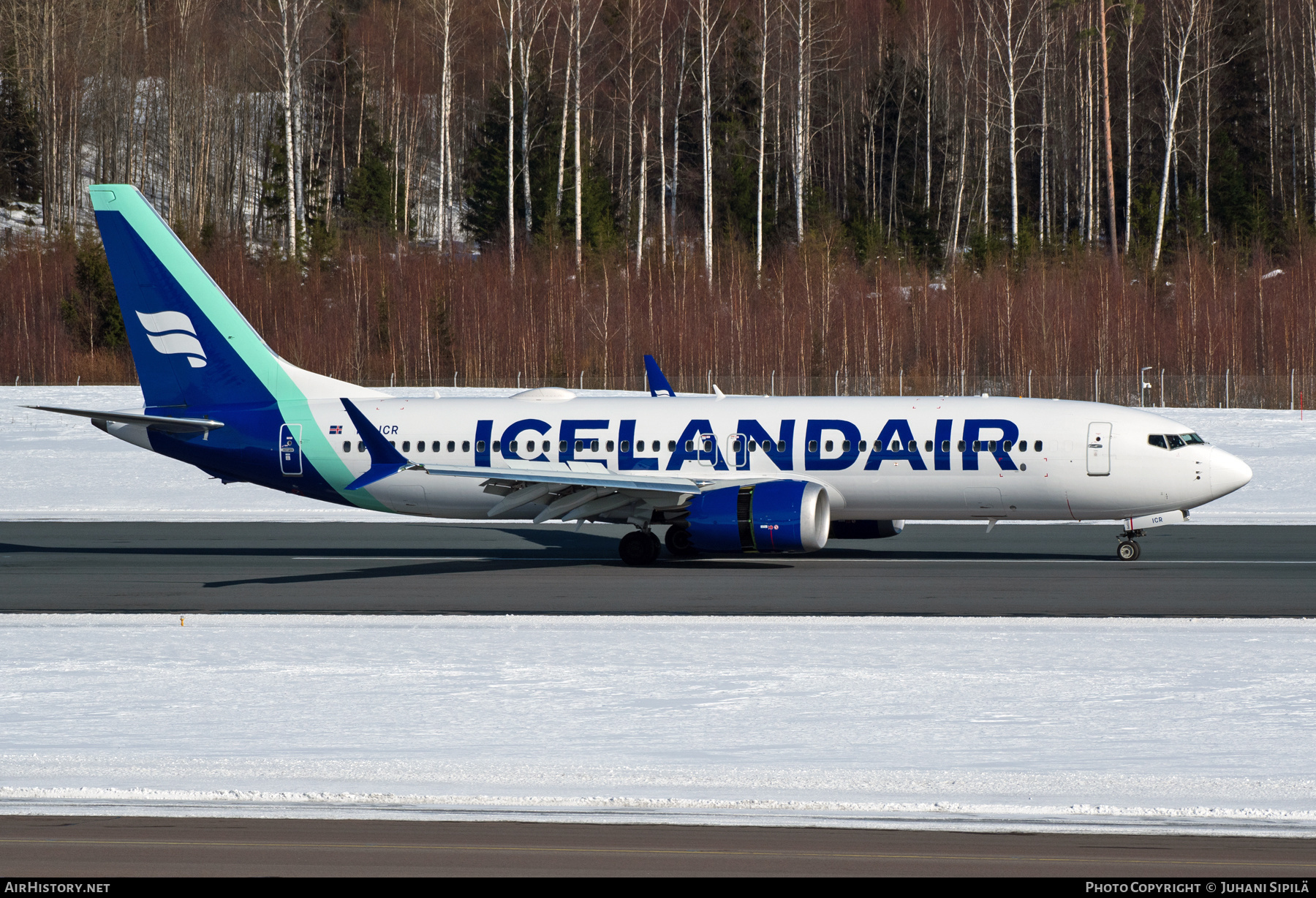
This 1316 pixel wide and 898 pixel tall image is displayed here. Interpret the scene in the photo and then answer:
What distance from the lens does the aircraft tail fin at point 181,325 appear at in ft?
97.7

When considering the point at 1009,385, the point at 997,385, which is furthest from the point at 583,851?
the point at 997,385

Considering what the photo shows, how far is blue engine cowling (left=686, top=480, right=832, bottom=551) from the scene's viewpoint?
25328 mm

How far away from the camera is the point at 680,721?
13289 mm

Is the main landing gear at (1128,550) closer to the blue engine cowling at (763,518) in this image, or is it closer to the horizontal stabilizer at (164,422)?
the blue engine cowling at (763,518)

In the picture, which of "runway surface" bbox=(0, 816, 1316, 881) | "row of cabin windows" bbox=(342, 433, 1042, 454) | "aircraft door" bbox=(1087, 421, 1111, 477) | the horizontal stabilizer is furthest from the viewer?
the horizontal stabilizer

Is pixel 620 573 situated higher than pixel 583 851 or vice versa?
pixel 620 573

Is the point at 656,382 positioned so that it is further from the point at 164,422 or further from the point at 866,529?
the point at 164,422

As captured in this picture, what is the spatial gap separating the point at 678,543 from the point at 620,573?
271cm

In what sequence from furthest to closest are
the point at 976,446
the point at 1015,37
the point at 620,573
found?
the point at 1015,37 < the point at 976,446 < the point at 620,573

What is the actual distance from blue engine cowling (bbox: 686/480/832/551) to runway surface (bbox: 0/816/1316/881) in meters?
15.7

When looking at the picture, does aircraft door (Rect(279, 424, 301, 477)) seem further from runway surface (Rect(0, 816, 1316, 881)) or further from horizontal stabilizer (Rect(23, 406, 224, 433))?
runway surface (Rect(0, 816, 1316, 881))

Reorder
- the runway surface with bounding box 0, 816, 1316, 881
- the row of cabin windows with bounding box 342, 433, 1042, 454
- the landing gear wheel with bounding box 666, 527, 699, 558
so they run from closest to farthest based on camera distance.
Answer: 1. the runway surface with bounding box 0, 816, 1316, 881
2. the row of cabin windows with bounding box 342, 433, 1042, 454
3. the landing gear wheel with bounding box 666, 527, 699, 558

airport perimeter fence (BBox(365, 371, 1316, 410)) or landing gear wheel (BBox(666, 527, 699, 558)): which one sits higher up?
airport perimeter fence (BBox(365, 371, 1316, 410))

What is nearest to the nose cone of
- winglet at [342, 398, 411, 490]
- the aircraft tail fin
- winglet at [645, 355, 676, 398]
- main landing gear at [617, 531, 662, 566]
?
main landing gear at [617, 531, 662, 566]
